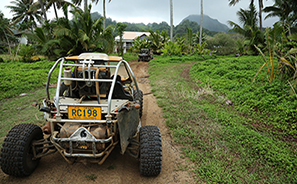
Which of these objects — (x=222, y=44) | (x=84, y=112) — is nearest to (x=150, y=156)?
(x=84, y=112)

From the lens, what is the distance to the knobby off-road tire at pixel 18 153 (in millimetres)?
2854

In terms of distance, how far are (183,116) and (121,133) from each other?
116 inches

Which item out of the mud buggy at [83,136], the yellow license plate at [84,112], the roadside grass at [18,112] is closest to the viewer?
the mud buggy at [83,136]

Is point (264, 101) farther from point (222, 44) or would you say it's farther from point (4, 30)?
point (4, 30)

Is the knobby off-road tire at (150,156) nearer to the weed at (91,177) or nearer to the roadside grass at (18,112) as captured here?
the weed at (91,177)

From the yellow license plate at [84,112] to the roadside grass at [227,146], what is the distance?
6.60ft

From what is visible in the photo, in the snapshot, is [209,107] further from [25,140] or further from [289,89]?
[25,140]

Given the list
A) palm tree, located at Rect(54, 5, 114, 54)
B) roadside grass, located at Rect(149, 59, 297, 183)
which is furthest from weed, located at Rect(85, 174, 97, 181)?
palm tree, located at Rect(54, 5, 114, 54)

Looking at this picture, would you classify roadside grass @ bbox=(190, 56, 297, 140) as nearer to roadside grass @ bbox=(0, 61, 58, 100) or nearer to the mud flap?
the mud flap

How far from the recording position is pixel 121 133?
115 inches

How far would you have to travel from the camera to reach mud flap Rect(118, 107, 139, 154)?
294 cm

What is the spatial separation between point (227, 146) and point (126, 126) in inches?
92.2

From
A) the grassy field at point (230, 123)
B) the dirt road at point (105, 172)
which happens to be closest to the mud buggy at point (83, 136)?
the dirt road at point (105, 172)

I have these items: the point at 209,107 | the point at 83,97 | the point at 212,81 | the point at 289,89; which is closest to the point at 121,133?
the point at 83,97
